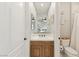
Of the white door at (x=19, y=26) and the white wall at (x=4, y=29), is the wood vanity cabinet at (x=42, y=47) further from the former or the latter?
the white wall at (x=4, y=29)

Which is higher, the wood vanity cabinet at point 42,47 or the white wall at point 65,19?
the white wall at point 65,19

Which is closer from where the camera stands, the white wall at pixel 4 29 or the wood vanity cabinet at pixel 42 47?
the white wall at pixel 4 29

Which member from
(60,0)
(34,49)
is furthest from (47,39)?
(60,0)

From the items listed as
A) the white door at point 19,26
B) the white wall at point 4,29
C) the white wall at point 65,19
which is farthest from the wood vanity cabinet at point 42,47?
the white wall at point 4,29

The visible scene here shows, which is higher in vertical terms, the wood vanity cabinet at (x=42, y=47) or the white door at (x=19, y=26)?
the white door at (x=19, y=26)

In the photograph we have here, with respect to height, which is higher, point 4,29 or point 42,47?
point 4,29

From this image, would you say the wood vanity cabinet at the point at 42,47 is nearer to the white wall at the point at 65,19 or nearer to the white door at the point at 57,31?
the white door at the point at 57,31

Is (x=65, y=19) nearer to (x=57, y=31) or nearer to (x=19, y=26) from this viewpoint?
(x=57, y=31)

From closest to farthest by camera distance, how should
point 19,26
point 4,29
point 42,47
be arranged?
1. point 4,29
2. point 19,26
3. point 42,47

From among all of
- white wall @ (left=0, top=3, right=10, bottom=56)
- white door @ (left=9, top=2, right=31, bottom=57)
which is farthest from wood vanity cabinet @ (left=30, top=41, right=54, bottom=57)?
white wall @ (left=0, top=3, right=10, bottom=56)

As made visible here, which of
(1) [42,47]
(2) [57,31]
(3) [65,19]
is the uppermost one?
(3) [65,19]

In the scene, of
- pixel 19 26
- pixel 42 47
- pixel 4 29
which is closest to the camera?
pixel 4 29

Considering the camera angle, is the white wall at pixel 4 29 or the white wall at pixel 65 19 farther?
the white wall at pixel 65 19

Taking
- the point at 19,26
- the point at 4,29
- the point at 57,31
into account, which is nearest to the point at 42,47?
the point at 57,31
